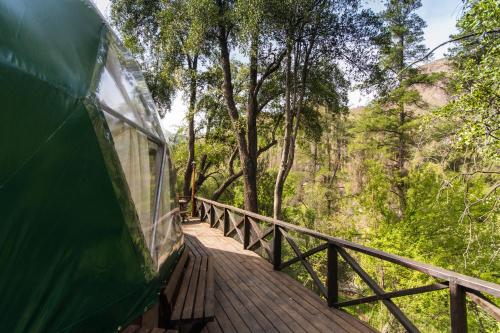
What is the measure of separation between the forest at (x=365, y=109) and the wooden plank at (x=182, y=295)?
13.5ft

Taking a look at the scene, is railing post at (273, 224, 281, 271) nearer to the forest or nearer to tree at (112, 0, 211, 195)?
the forest

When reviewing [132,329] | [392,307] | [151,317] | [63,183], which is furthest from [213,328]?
[63,183]

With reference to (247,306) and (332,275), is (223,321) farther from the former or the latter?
(332,275)

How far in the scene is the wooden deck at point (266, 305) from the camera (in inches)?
129

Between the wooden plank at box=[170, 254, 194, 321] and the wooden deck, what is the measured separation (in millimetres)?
462

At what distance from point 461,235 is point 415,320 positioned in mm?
4271

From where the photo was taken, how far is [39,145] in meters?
1.46

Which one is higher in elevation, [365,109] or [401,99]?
[365,109]

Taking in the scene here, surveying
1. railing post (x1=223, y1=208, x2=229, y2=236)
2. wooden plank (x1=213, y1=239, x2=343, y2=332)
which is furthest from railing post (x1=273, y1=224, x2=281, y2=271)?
railing post (x1=223, y1=208, x2=229, y2=236)

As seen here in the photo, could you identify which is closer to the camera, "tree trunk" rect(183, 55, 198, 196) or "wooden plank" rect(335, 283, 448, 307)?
"wooden plank" rect(335, 283, 448, 307)

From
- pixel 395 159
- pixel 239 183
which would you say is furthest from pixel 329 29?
pixel 239 183

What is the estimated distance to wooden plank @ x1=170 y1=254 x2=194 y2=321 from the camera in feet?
9.33

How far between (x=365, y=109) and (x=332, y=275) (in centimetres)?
1566

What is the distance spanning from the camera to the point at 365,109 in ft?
57.4
